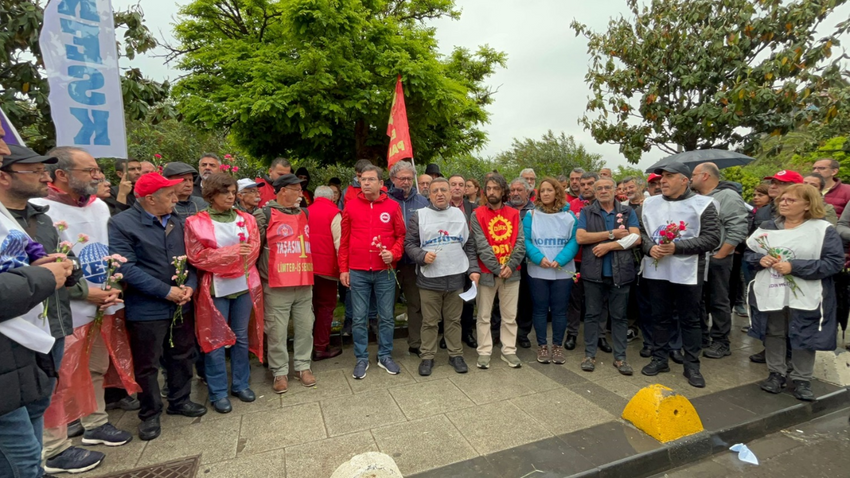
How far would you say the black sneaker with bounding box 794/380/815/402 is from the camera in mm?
4051

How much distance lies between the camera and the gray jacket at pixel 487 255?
477 centimetres

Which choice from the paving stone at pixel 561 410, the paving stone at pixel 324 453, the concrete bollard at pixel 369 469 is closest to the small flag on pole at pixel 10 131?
the paving stone at pixel 324 453

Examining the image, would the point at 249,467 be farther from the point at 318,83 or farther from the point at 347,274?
the point at 318,83

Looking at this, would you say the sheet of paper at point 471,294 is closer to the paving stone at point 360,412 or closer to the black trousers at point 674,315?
the paving stone at point 360,412

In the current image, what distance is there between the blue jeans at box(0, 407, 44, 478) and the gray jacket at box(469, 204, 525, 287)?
148 inches

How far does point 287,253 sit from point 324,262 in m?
0.70

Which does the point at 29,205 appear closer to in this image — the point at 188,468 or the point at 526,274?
the point at 188,468

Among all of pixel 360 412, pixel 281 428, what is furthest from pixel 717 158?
pixel 281 428

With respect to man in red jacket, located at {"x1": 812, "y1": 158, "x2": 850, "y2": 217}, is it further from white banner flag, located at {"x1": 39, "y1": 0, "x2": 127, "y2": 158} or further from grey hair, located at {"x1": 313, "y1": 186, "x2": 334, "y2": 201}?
white banner flag, located at {"x1": 39, "y1": 0, "x2": 127, "y2": 158}

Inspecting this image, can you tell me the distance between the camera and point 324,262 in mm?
4934

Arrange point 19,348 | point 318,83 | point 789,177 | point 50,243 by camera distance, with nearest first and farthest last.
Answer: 1. point 19,348
2. point 50,243
3. point 789,177
4. point 318,83

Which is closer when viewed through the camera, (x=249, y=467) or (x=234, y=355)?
(x=249, y=467)

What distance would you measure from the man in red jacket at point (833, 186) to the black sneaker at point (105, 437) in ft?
27.4

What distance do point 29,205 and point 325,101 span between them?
556 cm
